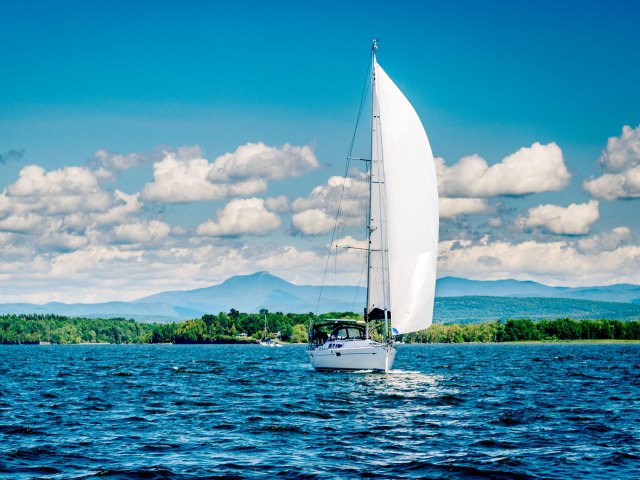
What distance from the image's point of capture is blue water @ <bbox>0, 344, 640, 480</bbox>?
101 feet

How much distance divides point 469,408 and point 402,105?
30302 mm

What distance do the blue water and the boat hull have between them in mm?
3745

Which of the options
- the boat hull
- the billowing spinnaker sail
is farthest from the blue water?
the billowing spinnaker sail

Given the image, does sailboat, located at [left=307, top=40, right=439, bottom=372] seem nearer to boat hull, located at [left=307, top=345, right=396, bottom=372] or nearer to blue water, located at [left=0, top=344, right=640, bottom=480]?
boat hull, located at [left=307, top=345, right=396, bottom=372]

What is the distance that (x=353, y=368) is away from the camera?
73.9 m

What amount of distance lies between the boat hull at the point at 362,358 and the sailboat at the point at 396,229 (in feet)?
0.27

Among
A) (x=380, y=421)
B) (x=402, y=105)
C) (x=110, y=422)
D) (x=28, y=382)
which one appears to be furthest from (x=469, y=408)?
(x=28, y=382)

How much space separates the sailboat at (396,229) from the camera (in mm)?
69000

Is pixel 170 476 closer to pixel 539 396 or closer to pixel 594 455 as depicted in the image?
pixel 594 455

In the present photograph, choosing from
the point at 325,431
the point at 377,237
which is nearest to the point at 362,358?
the point at 377,237

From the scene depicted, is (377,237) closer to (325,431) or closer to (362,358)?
(362,358)

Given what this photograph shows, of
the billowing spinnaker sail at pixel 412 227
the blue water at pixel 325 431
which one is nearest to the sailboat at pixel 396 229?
the billowing spinnaker sail at pixel 412 227

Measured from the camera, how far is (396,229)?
69750 mm

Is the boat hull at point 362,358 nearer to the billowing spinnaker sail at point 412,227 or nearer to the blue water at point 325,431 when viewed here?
the billowing spinnaker sail at point 412,227
